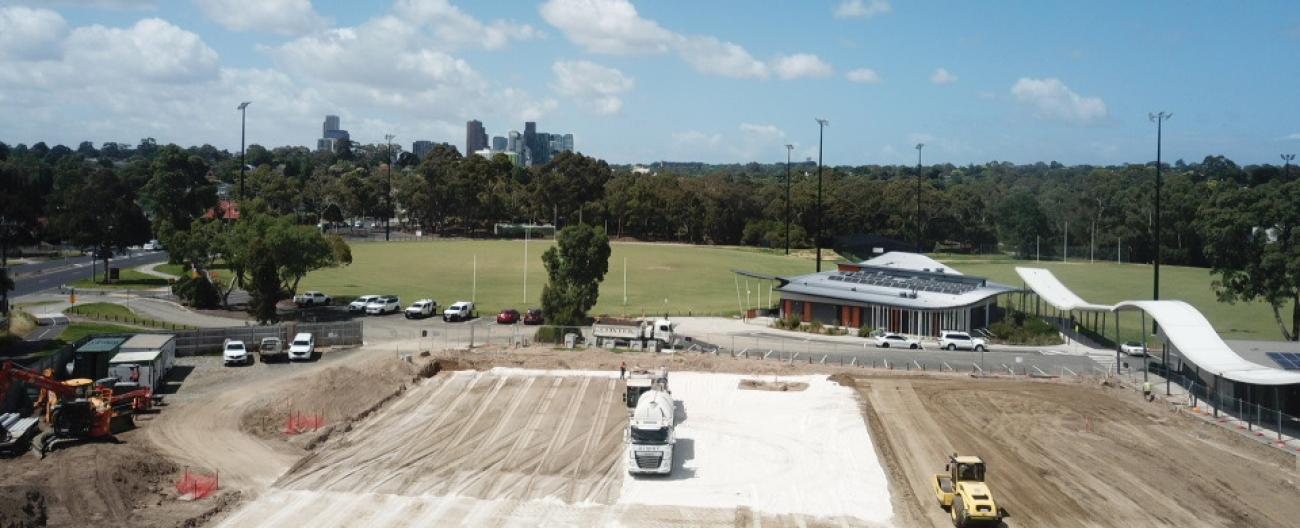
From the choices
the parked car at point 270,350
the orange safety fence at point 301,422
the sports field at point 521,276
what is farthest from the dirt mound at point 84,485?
the sports field at point 521,276

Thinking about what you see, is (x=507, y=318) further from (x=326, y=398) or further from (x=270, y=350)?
(x=326, y=398)

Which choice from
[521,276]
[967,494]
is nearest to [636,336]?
[967,494]

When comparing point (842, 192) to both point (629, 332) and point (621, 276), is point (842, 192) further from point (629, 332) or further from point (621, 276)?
point (629, 332)

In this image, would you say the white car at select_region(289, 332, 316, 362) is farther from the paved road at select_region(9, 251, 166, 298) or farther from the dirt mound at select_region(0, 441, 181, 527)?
the paved road at select_region(9, 251, 166, 298)

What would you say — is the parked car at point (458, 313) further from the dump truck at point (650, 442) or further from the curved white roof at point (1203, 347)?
the curved white roof at point (1203, 347)

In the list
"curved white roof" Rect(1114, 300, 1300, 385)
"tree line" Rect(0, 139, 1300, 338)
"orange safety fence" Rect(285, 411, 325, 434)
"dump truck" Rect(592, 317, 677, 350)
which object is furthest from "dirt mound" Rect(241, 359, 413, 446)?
"tree line" Rect(0, 139, 1300, 338)
